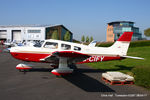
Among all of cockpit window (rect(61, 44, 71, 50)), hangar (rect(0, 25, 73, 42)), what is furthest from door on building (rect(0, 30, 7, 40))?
cockpit window (rect(61, 44, 71, 50))

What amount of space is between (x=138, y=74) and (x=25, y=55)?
22.4 ft

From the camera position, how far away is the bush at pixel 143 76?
6422mm

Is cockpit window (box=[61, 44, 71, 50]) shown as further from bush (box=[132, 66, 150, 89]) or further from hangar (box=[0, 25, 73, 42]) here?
hangar (box=[0, 25, 73, 42])

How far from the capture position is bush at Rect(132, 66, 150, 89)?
21.1 feet

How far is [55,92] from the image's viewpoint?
5.93m

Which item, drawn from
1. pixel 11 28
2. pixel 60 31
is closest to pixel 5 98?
pixel 11 28

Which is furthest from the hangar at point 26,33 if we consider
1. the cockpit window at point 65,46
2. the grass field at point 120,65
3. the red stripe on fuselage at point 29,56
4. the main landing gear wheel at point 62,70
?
the main landing gear wheel at point 62,70

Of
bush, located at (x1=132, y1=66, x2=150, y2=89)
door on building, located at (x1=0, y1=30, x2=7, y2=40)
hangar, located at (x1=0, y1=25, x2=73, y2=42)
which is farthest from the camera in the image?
door on building, located at (x1=0, y1=30, x2=7, y2=40)

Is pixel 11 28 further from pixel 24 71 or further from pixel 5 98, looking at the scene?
pixel 5 98

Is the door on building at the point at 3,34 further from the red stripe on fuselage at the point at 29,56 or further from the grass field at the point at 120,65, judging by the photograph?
the red stripe on fuselage at the point at 29,56

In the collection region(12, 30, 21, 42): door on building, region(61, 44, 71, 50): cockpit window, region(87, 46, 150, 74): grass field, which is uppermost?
region(12, 30, 21, 42): door on building

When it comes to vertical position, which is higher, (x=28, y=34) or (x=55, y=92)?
(x=28, y=34)

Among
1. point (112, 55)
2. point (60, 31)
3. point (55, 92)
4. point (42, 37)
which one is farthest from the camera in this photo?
point (60, 31)

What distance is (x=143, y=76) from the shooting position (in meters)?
6.63
